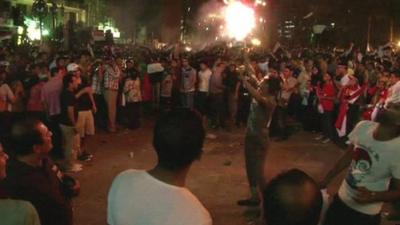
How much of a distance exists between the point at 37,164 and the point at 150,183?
1.29m

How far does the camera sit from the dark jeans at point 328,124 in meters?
12.3

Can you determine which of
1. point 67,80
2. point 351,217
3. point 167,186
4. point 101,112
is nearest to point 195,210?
point 167,186

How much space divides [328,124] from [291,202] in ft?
33.9

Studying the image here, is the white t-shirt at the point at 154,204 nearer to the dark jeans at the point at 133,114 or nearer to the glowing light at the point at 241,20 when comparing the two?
the glowing light at the point at 241,20

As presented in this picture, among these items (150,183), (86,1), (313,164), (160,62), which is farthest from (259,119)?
(86,1)

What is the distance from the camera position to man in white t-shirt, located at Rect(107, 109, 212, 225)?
2535 millimetres

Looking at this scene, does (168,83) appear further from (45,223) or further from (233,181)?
(45,223)

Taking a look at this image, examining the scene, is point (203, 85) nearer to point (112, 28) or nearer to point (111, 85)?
point (111, 85)

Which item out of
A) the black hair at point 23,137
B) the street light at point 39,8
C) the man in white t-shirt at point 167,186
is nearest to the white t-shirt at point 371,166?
the man in white t-shirt at point 167,186

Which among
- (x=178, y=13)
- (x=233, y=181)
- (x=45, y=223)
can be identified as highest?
(x=178, y=13)

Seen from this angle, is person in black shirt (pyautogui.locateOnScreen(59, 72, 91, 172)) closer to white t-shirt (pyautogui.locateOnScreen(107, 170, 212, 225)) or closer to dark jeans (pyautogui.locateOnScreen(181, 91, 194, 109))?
dark jeans (pyautogui.locateOnScreen(181, 91, 194, 109))

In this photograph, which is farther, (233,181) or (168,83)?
(168,83)

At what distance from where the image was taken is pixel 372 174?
4.05 meters

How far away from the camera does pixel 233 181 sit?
9.02 metres
